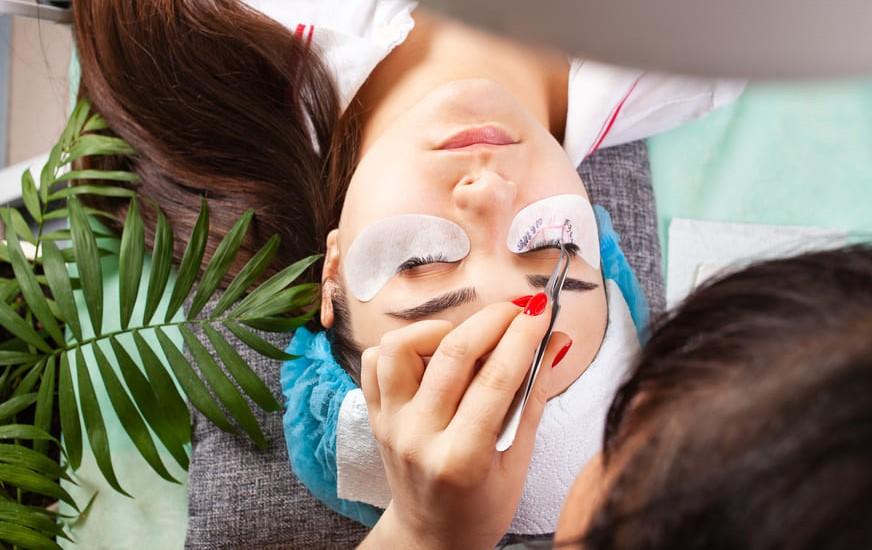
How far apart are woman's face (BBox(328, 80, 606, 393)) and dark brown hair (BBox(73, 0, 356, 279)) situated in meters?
0.15

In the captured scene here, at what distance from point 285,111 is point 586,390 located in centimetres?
51

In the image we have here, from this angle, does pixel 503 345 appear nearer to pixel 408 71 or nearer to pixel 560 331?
pixel 560 331

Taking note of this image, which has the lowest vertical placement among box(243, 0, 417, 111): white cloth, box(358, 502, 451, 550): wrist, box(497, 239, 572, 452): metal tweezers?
box(358, 502, 451, 550): wrist

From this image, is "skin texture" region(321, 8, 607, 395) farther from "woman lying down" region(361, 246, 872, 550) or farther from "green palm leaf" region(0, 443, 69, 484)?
"green palm leaf" region(0, 443, 69, 484)

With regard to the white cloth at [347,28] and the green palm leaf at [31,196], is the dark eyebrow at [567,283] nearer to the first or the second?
the white cloth at [347,28]

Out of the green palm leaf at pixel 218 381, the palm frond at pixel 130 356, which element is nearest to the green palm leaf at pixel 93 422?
the palm frond at pixel 130 356

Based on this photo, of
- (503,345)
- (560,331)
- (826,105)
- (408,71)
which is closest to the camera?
(503,345)

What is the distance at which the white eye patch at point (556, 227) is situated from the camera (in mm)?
760

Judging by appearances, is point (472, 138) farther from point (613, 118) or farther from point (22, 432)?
point (22, 432)

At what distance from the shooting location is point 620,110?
1.00 m

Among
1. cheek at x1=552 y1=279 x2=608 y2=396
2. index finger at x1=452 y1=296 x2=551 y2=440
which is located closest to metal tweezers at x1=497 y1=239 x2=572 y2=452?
index finger at x1=452 y1=296 x2=551 y2=440

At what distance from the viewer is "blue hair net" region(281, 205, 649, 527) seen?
2.60 ft

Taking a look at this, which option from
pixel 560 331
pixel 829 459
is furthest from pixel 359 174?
pixel 829 459

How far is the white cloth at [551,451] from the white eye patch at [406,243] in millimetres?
128
